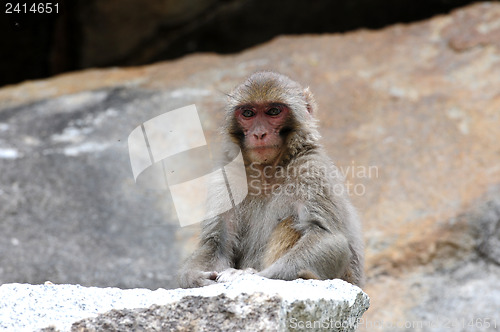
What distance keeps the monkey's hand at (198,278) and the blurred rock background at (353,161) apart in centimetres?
309

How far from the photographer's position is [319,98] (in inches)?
401

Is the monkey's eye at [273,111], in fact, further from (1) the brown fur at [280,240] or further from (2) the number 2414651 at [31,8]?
(2) the number 2414651 at [31,8]

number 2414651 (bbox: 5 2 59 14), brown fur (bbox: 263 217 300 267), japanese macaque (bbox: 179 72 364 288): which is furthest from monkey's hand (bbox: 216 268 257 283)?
number 2414651 (bbox: 5 2 59 14)

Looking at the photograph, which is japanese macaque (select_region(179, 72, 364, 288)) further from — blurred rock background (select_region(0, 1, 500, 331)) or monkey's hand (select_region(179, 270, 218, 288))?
blurred rock background (select_region(0, 1, 500, 331))

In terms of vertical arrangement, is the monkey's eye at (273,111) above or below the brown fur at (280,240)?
above

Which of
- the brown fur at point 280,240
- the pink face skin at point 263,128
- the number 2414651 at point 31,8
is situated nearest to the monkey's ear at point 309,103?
the pink face skin at point 263,128

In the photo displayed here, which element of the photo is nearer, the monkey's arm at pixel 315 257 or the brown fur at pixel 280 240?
the monkey's arm at pixel 315 257

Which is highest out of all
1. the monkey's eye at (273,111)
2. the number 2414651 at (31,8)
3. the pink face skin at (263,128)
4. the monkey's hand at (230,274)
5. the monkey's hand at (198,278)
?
the number 2414651 at (31,8)

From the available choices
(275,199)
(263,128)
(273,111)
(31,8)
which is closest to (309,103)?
(273,111)

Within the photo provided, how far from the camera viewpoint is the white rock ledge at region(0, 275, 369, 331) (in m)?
3.70

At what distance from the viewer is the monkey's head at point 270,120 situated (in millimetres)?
5324

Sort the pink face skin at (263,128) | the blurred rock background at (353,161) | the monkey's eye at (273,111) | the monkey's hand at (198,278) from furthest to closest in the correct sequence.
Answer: the blurred rock background at (353,161)
the monkey's eye at (273,111)
the pink face skin at (263,128)
the monkey's hand at (198,278)

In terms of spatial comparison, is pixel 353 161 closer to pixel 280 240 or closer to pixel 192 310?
pixel 280 240

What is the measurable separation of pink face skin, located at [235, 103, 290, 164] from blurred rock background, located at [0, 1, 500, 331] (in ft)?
7.75
